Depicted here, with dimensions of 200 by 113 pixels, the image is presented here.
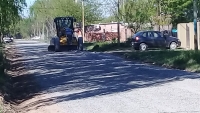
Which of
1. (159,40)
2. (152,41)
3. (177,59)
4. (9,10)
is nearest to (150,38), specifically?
(152,41)

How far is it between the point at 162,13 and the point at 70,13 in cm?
2476

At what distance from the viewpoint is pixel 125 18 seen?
50812 millimetres

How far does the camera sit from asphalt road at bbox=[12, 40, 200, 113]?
41.4ft

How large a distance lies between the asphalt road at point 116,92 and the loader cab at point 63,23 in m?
20.5

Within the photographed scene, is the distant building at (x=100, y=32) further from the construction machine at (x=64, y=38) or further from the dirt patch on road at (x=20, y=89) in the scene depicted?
the dirt patch on road at (x=20, y=89)

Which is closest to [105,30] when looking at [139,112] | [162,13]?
[162,13]

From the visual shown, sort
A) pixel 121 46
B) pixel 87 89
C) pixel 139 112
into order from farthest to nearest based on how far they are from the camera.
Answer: pixel 121 46 < pixel 87 89 < pixel 139 112

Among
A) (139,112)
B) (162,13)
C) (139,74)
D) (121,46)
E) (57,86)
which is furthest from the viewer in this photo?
(162,13)

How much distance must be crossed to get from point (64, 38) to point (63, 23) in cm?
252

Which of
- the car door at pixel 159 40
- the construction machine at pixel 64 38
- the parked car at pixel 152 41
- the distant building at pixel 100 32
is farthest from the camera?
the distant building at pixel 100 32

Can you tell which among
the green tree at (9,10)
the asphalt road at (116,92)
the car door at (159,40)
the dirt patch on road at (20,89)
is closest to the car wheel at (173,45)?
the car door at (159,40)

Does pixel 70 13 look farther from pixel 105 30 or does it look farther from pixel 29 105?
pixel 29 105

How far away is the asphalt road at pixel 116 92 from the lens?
497 inches

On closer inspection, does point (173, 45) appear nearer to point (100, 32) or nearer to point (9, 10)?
point (9, 10)
